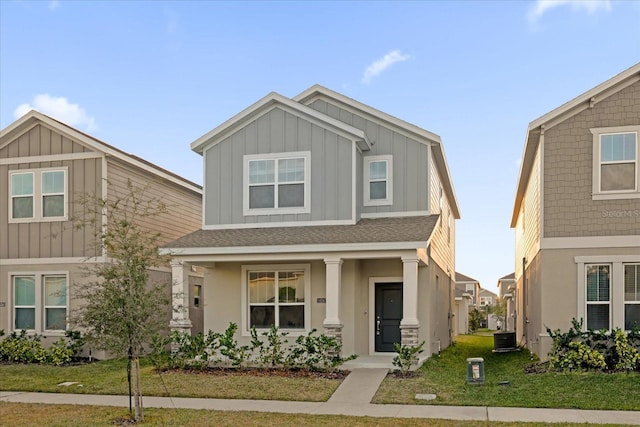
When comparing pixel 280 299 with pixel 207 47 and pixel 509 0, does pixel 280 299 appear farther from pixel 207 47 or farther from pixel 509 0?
pixel 509 0

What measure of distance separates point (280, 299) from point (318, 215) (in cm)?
244

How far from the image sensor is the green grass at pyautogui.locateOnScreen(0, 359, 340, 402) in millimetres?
11820

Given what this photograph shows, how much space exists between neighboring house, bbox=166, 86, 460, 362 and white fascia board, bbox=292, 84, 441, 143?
39mm

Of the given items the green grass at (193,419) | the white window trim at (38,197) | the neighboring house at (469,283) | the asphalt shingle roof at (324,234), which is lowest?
the neighboring house at (469,283)

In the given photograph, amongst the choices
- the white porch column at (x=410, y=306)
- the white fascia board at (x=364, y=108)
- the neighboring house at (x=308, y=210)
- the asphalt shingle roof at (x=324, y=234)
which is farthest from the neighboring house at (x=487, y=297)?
the white porch column at (x=410, y=306)

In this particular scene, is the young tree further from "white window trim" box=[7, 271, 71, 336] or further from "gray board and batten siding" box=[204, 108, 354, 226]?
"white window trim" box=[7, 271, 71, 336]

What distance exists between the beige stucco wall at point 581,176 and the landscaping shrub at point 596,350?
7.42ft

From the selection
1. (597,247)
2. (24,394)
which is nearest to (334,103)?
(597,247)

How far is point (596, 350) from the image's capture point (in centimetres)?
1325

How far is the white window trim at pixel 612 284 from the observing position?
13898 mm

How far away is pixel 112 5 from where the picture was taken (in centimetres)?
1686

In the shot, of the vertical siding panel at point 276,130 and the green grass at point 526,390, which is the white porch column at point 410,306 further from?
the vertical siding panel at point 276,130

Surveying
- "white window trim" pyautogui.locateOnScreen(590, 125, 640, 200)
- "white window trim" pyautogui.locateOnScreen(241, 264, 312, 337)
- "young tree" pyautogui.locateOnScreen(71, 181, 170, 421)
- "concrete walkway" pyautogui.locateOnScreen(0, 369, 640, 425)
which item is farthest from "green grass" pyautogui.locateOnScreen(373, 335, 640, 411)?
"young tree" pyautogui.locateOnScreen(71, 181, 170, 421)

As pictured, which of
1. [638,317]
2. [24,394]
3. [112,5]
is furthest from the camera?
[112,5]
